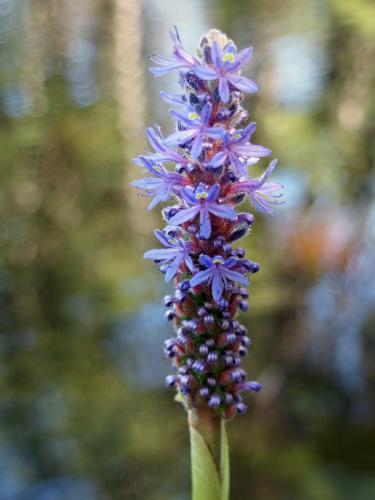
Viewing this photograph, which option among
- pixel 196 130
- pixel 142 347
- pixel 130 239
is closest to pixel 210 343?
pixel 196 130

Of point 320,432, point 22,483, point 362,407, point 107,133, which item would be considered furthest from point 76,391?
point 362,407

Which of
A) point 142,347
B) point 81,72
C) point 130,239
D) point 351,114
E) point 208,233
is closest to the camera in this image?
point 208,233

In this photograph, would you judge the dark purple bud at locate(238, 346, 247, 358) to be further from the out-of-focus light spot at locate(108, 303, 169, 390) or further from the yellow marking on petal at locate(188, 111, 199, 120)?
the out-of-focus light spot at locate(108, 303, 169, 390)

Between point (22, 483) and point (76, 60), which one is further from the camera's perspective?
point (22, 483)

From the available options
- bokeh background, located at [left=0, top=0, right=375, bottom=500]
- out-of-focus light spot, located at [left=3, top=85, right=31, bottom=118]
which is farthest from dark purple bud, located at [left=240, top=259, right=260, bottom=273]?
out-of-focus light spot, located at [left=3, top=85, right=31, bottom=118]

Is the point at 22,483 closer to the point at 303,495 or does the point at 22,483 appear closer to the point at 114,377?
the point at 114,377

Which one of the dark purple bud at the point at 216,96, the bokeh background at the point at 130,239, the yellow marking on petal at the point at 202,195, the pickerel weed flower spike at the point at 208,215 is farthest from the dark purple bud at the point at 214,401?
the bokeh background at the point at 130,239

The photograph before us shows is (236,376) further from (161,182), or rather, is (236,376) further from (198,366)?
(161,182)

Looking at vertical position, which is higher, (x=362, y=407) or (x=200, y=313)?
(x=200, y=313)
